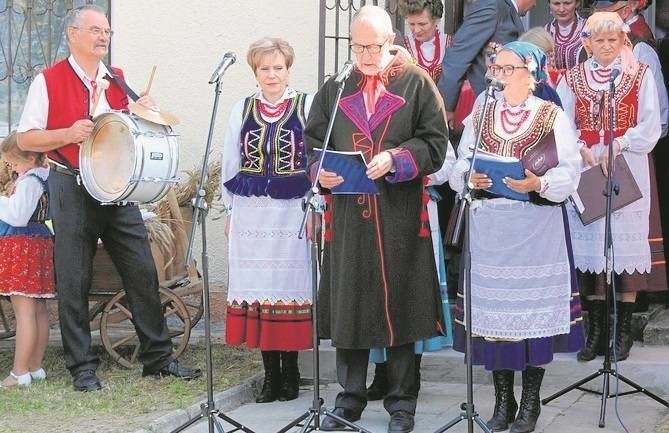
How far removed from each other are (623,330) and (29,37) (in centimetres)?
468

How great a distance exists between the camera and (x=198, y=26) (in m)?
9.05

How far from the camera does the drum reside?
6508 mm

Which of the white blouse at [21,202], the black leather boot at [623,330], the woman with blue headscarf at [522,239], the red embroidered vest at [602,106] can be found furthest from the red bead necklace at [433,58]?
the white blouse at [21,202]

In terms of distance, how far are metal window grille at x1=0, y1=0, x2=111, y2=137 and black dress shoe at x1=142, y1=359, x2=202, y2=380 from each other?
111 inches

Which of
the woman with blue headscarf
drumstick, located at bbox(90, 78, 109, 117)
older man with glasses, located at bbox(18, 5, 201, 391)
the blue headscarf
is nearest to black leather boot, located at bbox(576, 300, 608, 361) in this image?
the woman with blue headscarf

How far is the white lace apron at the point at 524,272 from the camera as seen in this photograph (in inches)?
233

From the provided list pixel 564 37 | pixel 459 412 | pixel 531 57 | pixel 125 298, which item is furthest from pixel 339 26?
pixel 459 412

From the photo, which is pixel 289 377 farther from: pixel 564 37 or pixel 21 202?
pixel 564 37

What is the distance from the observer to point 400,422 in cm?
613

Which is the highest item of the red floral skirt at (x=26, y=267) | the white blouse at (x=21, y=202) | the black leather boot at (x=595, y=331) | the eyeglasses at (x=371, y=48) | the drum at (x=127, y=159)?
the eyeglasses at (x=371, y=48)

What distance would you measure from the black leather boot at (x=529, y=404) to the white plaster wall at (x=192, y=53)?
353cm

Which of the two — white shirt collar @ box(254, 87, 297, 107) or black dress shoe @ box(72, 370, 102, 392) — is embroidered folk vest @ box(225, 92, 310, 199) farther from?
black dress shoe @ box(72, 370, 102, 392)

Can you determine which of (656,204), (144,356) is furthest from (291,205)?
(656,204)

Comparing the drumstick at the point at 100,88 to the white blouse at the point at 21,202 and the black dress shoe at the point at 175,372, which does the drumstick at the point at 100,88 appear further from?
the black dress shoe at the point at 175,372
